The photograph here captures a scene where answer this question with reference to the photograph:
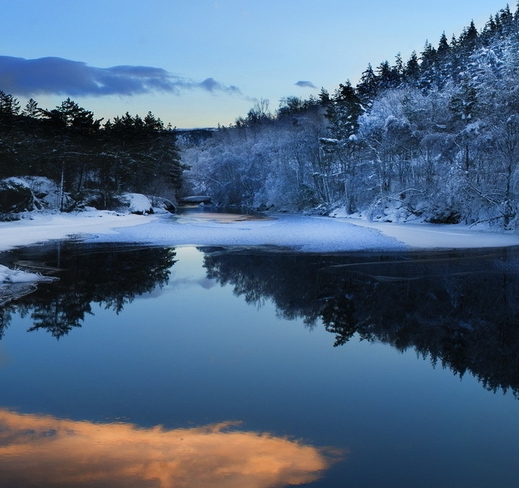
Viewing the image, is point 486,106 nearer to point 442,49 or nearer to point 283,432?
point 283,432

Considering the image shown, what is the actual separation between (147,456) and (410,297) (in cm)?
859

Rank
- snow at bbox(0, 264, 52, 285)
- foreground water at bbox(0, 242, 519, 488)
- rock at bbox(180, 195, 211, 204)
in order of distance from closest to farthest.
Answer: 1. foreground water at bbox(0, 242, 519, 488)
2. snow at bbox(0, 264, 52, 285)
3. rock at bbox(180, 195, 211, 204)

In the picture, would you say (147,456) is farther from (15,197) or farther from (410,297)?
(15,197)

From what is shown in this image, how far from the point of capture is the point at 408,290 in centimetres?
1282

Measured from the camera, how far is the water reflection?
14.3 ft

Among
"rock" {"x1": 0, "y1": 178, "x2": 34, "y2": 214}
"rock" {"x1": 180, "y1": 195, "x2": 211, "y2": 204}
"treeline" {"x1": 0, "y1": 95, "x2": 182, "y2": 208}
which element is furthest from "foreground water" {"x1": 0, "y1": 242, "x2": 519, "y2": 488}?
"rock" {"x1": 180, "y1": 195, "x2": 211, "y2": 204}

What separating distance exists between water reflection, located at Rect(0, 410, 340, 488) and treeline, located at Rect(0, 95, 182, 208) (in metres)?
42.6

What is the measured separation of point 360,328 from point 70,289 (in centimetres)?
739

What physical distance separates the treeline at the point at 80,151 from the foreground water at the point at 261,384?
3782 centimetres

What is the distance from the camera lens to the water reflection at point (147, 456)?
4363mm

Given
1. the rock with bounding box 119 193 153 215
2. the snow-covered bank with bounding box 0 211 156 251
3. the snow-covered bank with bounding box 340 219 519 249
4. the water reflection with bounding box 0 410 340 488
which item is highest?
the rock with bounding box 119 193 153 215

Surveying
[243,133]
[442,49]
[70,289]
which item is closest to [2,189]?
[70,289]

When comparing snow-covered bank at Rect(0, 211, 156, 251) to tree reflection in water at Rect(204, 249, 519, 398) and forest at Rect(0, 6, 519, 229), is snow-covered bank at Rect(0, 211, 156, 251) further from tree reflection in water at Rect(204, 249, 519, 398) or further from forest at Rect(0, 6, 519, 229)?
tree reflection in water at Rect(204, 249, 519, 398)

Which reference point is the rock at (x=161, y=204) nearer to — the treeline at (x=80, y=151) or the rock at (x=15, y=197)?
the treeline at (x=80, y=151)
